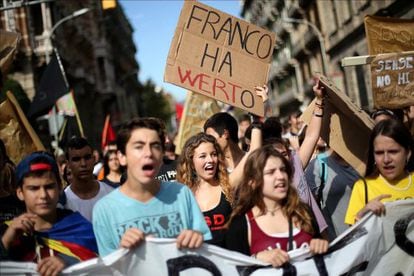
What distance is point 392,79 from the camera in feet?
17.1

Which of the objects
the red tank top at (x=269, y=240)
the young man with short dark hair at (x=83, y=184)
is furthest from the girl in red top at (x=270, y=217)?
the young man with short dark hair at (x=83, y=184)

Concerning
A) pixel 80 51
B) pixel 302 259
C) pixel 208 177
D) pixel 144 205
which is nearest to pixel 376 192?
pixel 302 259

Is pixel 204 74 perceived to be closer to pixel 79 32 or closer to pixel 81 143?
pixel 81 143

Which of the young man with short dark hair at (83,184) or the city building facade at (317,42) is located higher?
the city building facade at (317,42)

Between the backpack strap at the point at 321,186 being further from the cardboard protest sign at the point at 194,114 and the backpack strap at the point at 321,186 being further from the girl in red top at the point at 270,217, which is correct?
the cardboard protest sign at the point at 194,114

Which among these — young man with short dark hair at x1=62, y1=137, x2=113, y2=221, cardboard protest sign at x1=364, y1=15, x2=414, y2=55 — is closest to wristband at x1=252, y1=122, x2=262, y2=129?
young man with short dark hair at x1=62, y1=137, x2=113, y2=221

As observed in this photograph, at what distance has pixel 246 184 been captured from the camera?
3479 mm

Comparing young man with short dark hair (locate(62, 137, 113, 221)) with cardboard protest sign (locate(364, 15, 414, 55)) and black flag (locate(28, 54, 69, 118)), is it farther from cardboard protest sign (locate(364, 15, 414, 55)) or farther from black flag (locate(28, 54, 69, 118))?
black flag (locate(28, 54, 69, 118))

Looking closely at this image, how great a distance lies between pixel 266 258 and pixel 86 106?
37.3 metres

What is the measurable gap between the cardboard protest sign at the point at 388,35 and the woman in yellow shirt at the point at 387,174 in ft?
6.70

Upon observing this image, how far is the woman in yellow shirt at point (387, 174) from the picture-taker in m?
3.60

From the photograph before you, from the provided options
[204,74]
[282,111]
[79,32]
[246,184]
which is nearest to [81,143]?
[204,74]

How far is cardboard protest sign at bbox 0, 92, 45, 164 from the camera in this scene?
5.62 metres

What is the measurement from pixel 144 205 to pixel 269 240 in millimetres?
736
